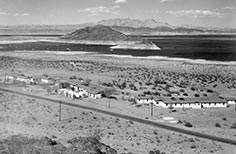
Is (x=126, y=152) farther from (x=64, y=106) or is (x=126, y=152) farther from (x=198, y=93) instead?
(x=198, y=93)

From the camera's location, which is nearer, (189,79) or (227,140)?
(227,140)

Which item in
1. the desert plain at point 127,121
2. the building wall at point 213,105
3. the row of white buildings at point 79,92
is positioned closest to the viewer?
the desert plain at point 127,121

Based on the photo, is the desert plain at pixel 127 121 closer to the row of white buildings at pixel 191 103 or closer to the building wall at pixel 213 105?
the building wall at pixel 213 105

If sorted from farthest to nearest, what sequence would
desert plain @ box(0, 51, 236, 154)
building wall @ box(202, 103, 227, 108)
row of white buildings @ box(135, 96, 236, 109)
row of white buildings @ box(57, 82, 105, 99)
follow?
row of white buildings @ box(57, 82, 105, 99)
building wall @ box(202, 103, 227, 108)
row of white buildings @ box(135, 96, 236, 109)
desert plain @ box(0, 51, 236, 154)

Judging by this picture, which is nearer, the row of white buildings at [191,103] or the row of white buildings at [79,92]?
the row of white buildings at [191,103]

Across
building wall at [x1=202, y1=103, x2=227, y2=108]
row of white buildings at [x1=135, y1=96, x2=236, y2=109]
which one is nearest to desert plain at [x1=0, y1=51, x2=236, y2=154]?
building wall at [x1=202, y1=103, x2=227, y2=108]

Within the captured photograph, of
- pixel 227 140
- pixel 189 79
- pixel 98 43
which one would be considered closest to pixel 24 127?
pixel 227 140

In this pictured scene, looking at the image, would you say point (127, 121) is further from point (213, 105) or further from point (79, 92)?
point (79, 92)

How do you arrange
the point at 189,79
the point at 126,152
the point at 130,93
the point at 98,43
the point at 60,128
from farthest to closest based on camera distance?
1. the point at 98,43
2. the point at 189,79
3. the point at 130,93
4. the point at 60,128
5. the point at 126,152

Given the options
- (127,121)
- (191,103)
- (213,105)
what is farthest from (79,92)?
(213,105)

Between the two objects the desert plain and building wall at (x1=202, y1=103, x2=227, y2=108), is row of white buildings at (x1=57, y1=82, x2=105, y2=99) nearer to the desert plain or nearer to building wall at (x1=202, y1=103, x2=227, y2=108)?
the desert plain

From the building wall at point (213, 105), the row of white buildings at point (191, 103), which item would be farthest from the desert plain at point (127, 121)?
the row of white buildings at point (191, 103)
